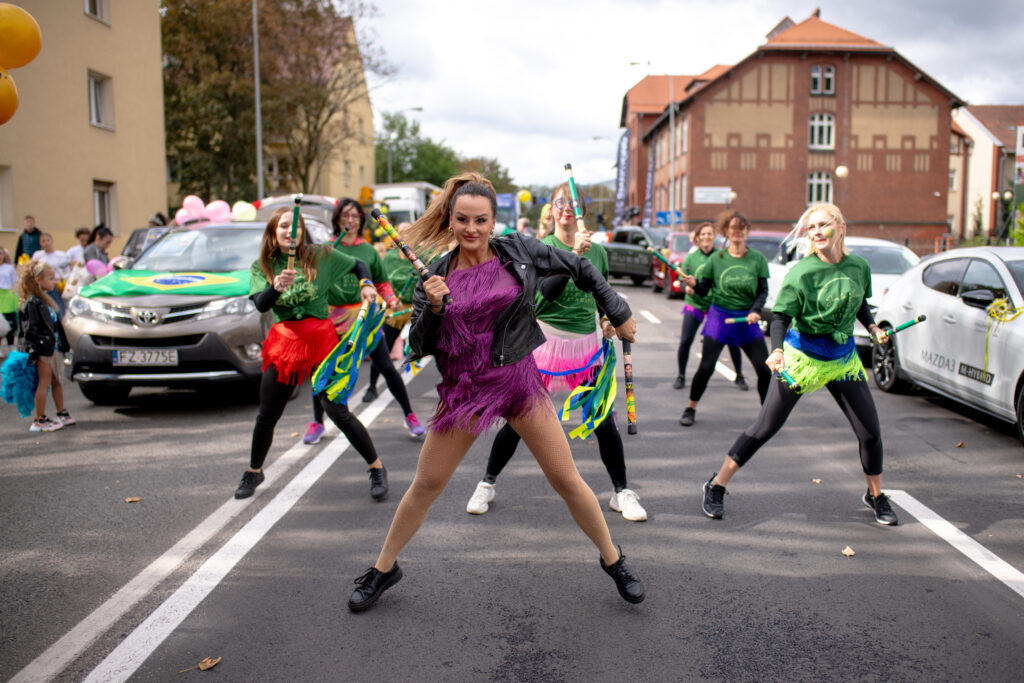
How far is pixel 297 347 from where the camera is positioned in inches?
213

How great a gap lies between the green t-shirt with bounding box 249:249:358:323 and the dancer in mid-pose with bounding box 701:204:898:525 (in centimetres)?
267

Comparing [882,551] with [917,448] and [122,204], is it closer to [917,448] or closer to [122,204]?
[917,448]

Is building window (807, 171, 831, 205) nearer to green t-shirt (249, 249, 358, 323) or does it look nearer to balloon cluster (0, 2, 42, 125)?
green t-shirt (249, 249, 358, 323)

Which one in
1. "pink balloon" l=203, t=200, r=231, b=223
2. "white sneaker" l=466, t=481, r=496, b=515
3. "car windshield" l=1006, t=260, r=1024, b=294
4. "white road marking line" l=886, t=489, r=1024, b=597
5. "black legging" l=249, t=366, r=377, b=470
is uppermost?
"pink balloon" l=203, t=200, r=231, b=223

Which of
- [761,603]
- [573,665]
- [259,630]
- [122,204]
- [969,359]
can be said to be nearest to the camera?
[573,665]

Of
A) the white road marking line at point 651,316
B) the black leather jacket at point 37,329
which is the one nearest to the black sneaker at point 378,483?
the black leather jacket at point 37,329

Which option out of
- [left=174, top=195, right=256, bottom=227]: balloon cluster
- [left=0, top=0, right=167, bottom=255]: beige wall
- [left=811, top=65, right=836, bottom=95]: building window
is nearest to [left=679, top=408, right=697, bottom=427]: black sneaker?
[left=174, top=195, right=256, bottom=227]: balloon cluster

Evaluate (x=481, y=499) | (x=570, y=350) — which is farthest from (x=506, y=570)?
(x=570, y=350)

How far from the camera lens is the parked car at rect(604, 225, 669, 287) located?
26.2 meters

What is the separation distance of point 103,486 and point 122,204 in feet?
66.7

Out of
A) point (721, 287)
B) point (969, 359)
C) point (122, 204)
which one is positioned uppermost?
point (122, 204)

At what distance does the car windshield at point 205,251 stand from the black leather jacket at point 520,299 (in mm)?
5934

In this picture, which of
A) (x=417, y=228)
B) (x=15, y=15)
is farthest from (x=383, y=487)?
(x=15, y=15)

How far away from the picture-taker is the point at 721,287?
7.64 m
